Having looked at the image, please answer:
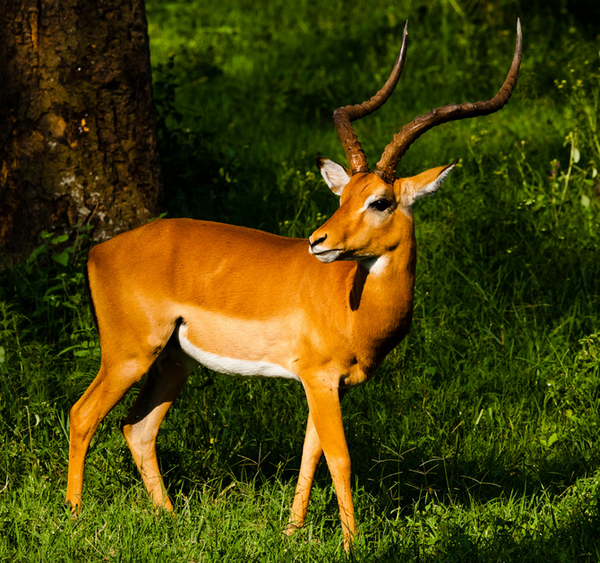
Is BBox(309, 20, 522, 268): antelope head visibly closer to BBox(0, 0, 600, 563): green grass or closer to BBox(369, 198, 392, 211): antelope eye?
BBox(369, 198, 392, 211): antelope eye

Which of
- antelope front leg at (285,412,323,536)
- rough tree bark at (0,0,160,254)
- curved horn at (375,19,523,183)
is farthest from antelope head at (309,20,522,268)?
rough tree bark at (0,0,160,254)

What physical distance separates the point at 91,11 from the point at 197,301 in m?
2.28

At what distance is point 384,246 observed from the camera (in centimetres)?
340

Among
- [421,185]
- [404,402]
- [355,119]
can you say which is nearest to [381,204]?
[421,185]

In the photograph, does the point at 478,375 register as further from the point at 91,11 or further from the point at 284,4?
the point at 284,4

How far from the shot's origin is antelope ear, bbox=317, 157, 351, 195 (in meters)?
3.62

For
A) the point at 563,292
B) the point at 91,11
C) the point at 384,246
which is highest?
the point at 91,11

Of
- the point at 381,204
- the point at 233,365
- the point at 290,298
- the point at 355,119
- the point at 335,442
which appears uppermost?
the point at 355,119

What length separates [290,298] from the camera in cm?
358

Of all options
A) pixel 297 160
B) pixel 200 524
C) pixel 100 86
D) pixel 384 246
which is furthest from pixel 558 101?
pixel 200 524

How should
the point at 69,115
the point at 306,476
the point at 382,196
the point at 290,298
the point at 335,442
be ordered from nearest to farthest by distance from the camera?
1. the point at 382,196
2. the point at 335,442
3. the point at 290,298
4. the point at 306,476
5. the point at 69,115

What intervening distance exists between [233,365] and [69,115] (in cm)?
222

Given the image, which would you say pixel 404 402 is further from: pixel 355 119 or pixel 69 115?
pixel 69 115

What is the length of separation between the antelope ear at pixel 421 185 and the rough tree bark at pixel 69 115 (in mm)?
2257
